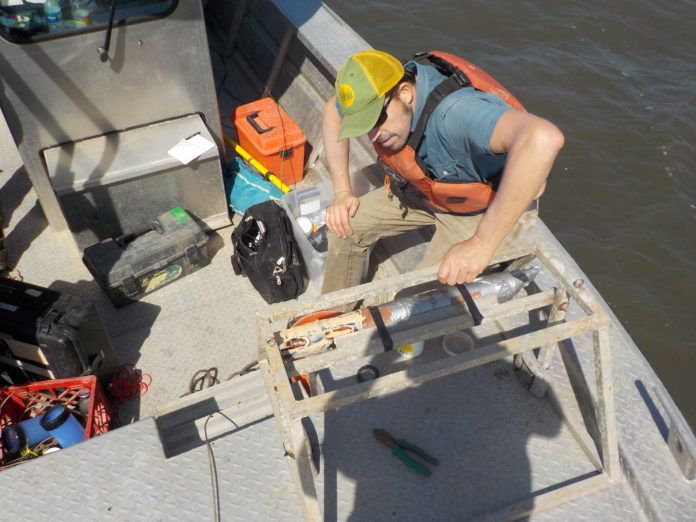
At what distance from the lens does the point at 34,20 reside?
3.31 metres

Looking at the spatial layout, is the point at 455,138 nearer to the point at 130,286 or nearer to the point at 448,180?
the point at 448,180

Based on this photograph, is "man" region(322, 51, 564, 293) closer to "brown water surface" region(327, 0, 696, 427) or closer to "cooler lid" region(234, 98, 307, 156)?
"cooler lid" region(234, 98, 307, 156)

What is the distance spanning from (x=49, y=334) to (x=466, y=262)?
83.1 inches

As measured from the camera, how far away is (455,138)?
249 cm

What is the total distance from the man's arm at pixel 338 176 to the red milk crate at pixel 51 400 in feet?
5.06

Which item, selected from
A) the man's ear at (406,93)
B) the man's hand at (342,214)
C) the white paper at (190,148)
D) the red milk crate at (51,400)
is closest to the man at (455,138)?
the man's ear at (406,93)

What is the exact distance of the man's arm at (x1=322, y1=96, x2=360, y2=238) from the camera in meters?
3.23

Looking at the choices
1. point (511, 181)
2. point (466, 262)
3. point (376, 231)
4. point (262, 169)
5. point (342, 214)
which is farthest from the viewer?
point (262, 169)

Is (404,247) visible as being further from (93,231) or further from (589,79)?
(589,79)

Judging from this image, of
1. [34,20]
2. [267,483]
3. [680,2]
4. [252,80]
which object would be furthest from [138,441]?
[680,2]

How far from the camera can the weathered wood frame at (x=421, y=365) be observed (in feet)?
6.88

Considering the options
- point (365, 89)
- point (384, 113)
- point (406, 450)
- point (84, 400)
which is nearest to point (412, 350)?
point (406, 450)

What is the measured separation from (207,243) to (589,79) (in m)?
6.97

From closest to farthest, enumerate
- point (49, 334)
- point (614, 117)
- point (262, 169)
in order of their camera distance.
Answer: point (49, 334) < point (262, 169) < point (614, 117)
